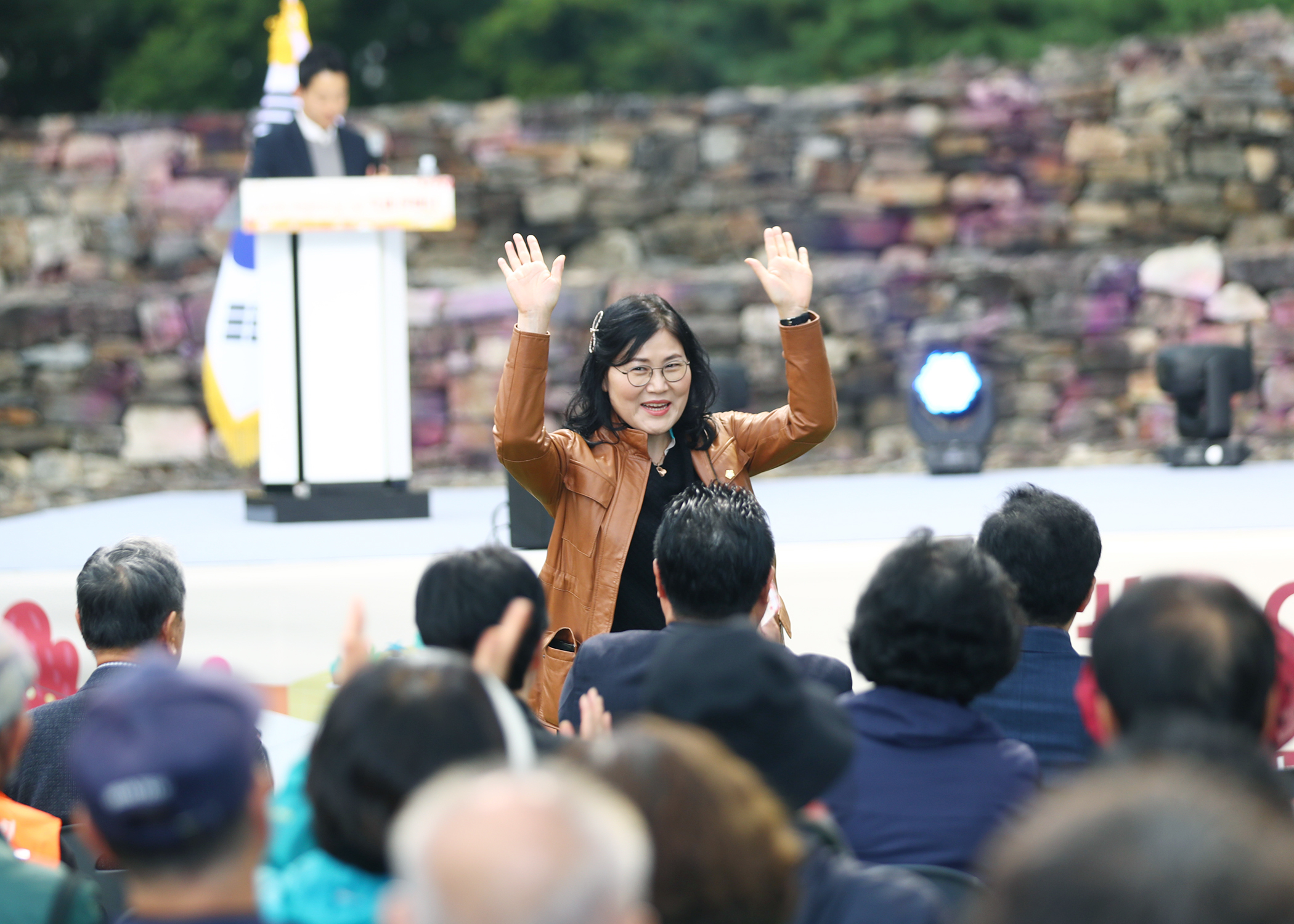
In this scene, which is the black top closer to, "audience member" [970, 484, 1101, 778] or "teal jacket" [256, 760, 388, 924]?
"audience member" [970, 484, 1101, 778]

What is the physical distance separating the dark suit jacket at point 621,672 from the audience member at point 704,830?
0.95 metres

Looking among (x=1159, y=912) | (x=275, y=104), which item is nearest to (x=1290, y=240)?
(x=275, y=104)

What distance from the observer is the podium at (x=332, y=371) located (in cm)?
483

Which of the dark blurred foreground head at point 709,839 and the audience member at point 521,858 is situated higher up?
the audience member at point 521,858

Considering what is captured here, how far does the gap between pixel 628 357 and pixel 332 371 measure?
2.26m

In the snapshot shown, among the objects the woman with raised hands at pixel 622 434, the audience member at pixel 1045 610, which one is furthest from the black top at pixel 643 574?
the audience member at pixel 1045 610

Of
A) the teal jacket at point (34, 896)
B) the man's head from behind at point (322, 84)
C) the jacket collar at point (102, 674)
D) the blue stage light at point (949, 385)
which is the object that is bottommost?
the teal jacket at point (34, 896)

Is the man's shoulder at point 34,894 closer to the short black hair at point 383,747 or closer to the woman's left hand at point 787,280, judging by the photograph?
the short black hair at point 383,747

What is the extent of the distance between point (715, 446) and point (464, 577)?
1.10 meters

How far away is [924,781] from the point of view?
1.83 m

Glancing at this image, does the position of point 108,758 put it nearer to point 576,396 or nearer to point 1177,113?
point 576,396

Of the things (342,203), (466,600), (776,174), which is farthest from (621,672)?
(776,174)

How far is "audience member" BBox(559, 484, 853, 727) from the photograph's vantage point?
2250 mm

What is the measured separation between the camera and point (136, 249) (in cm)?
1023
